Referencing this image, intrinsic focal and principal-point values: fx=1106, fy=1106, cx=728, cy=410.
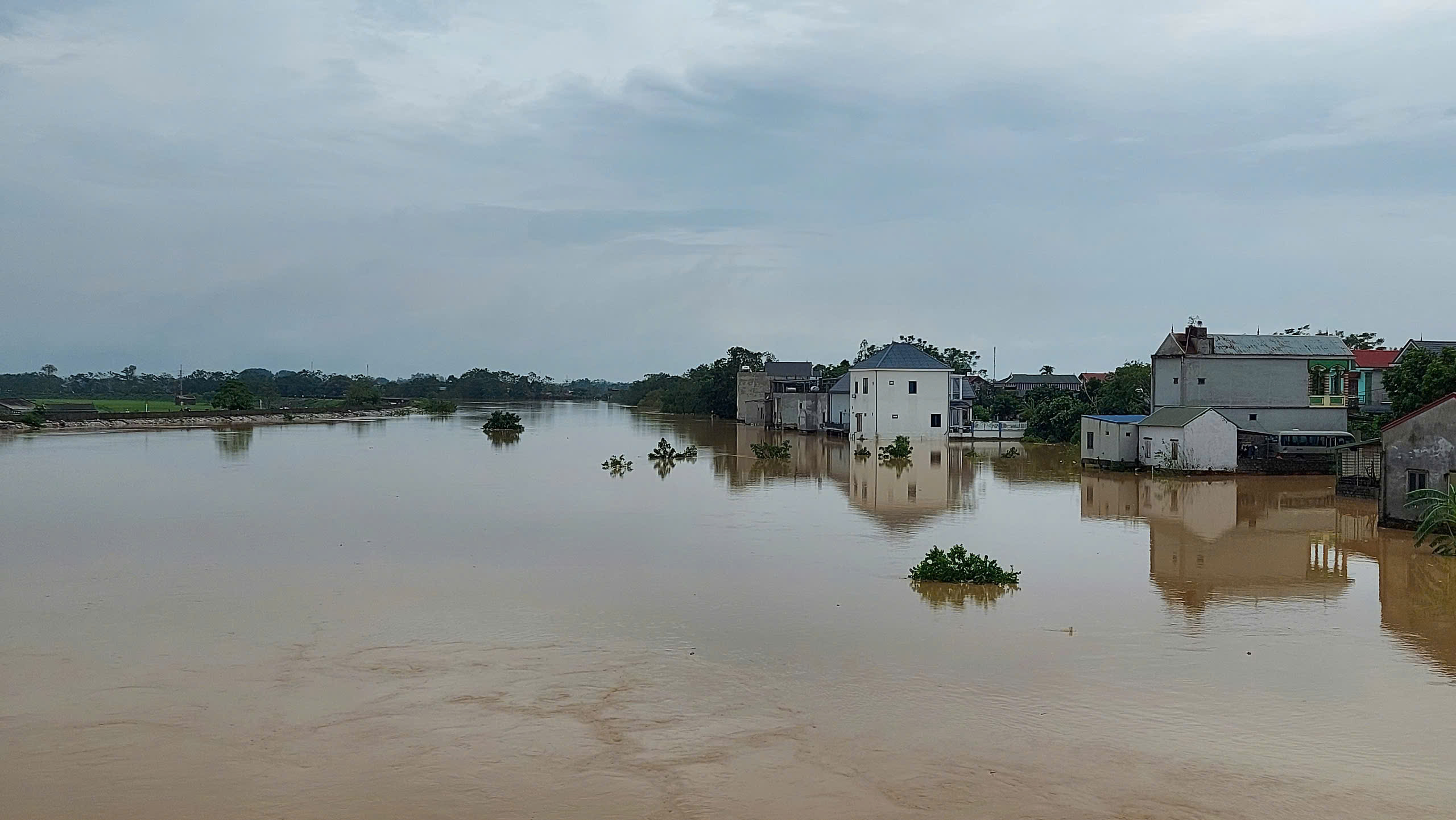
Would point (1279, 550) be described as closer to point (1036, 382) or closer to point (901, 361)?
point (901, 361)

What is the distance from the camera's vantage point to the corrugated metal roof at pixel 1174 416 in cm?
2889

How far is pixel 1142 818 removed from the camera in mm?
6574

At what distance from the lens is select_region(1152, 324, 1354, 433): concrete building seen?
3077cm

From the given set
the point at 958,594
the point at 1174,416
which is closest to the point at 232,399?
the point at 1174,416

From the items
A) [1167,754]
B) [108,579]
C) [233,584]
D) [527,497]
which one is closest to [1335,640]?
[1167,754]

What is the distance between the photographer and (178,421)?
61406 millimetres

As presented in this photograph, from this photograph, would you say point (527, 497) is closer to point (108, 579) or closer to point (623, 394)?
→ point (108, 579)

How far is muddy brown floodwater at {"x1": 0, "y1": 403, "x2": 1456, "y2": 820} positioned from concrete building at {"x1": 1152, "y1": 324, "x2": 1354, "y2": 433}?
9958 millimetres

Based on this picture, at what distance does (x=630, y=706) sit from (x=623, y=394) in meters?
136

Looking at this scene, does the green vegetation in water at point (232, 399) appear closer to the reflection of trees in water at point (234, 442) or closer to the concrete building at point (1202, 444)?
the reflection of trees in water at point (234, 442)

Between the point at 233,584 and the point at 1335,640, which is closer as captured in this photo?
the point at 1335,640

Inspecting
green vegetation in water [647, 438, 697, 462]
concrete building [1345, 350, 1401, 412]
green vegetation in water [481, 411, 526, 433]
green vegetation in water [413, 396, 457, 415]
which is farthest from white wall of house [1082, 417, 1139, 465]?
green vegetation in water [413, 396, 457, 415]

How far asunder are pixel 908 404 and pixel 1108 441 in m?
16.6

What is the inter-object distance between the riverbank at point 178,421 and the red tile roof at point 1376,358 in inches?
2127
